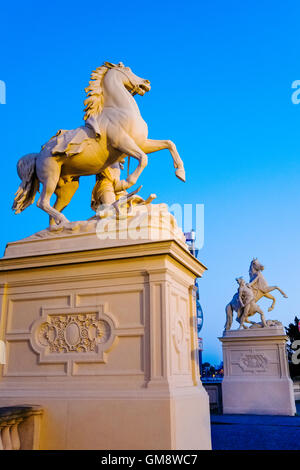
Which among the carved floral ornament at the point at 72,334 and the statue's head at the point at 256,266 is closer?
the carved floral ornament at the point at 72,334

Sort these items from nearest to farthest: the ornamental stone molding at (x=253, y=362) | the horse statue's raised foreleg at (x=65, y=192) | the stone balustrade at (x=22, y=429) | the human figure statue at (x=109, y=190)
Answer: the stone balustrade at (x=22, y=429) < the human figure statue at (x=109, y=190) < the horse statue's raised foreleg at (x=65, y=192) < the ornamental stone molding at (x=253, y=362)

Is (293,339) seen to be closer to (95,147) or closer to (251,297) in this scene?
(251,297)

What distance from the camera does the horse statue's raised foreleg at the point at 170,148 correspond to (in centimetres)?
529

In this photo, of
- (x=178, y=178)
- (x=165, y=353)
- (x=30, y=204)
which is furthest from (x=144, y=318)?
(x=30, y=204)

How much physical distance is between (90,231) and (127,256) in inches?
25.1

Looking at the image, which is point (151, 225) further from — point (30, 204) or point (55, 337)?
point (30, 204)

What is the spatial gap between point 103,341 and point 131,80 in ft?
11.6

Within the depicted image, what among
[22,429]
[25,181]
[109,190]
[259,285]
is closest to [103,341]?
[22,429]

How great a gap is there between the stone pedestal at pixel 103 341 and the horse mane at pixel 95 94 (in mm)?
1583

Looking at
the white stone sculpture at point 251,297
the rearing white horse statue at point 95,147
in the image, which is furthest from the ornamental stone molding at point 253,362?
the rearing white horse statue at point 95,147

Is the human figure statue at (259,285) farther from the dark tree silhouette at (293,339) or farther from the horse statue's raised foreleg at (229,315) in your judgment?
the dark tree silhouette at (293,339)

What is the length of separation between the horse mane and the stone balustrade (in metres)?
3.45

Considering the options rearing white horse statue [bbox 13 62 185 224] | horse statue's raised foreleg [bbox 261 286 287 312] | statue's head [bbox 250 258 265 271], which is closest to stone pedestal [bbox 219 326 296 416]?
horse statue's raised foreleg [bbox 261 286 287 312]

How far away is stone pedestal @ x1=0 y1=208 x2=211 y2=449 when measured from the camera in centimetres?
375
